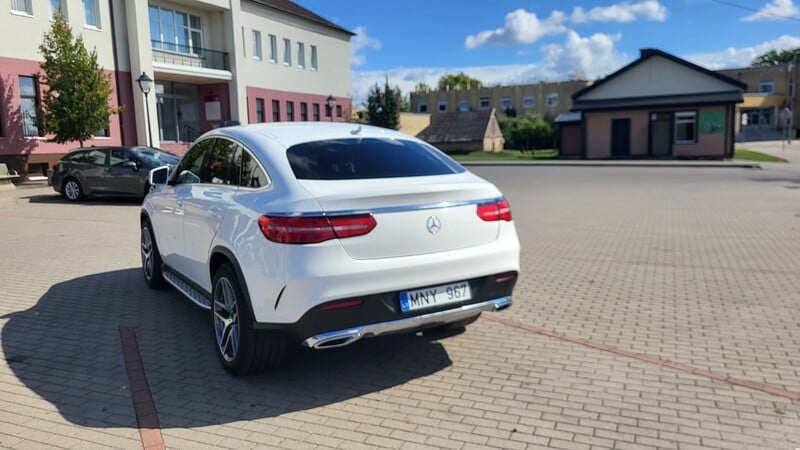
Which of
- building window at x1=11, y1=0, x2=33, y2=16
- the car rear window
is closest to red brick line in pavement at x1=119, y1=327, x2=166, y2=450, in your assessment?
the car rear window

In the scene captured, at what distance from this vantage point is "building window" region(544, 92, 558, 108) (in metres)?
76.9

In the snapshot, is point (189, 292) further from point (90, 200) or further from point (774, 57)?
point (774, 57)

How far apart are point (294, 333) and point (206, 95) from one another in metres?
36.6

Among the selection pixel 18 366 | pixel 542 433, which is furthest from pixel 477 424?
pixel 18 366

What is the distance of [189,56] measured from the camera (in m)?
35.3

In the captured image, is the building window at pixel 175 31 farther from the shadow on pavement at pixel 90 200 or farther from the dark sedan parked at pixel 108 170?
the dark sedan parked at pixel 108 170

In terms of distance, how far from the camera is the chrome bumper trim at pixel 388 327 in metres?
4.00

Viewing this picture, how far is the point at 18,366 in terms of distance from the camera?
4.86 m

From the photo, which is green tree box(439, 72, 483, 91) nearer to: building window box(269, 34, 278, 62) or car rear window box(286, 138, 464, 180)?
building window box(269, 34, 278, 62)

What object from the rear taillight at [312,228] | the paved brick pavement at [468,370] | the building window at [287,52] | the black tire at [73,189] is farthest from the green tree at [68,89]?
the rear taillight at [312,228]

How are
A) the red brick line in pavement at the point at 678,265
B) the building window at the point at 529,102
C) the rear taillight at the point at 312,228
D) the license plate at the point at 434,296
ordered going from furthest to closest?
the building window at the point at 529,102 < the red brick line in pavement at the point at 678,265 < the license plate at the point at 434,296 < the rear taillight at the point at 312,228

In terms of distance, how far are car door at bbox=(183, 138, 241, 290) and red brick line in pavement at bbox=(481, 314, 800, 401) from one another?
8.55 ft

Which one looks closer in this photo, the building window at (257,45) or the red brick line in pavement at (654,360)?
the red brick line in pavement at (654,360)

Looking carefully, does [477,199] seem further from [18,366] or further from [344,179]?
[18,366]
